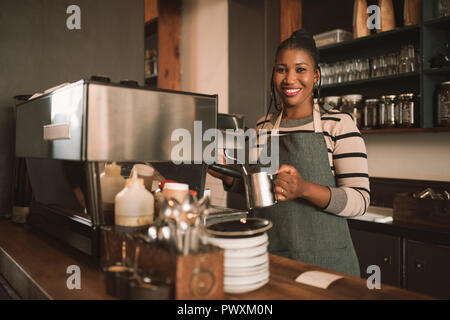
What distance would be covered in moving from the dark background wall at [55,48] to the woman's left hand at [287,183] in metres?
1.32

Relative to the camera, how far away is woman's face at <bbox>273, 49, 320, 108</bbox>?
55.0 inches

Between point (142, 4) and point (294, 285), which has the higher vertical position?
point (142, 4)

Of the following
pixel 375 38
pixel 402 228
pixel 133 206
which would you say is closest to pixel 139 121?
pixel 133 206

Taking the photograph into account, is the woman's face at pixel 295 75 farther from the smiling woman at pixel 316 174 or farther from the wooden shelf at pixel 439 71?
the wooden shelf at pixel 439 71

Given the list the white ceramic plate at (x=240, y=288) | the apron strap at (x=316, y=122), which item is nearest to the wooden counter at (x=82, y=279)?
the white ceramic plate at (x=240, y=288)

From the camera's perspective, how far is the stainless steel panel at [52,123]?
3.26 ft

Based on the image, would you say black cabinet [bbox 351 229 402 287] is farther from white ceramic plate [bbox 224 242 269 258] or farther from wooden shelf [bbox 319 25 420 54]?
white ceramic plate [bbox 224 242 269 258]

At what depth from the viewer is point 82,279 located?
90cm

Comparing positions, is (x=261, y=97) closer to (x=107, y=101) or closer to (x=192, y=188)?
(x=192, y=188)

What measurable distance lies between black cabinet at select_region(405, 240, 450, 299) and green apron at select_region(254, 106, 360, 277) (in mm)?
747

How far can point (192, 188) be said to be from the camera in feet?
4.08

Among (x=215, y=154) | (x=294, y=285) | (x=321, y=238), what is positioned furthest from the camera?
(x=321, y=238)
